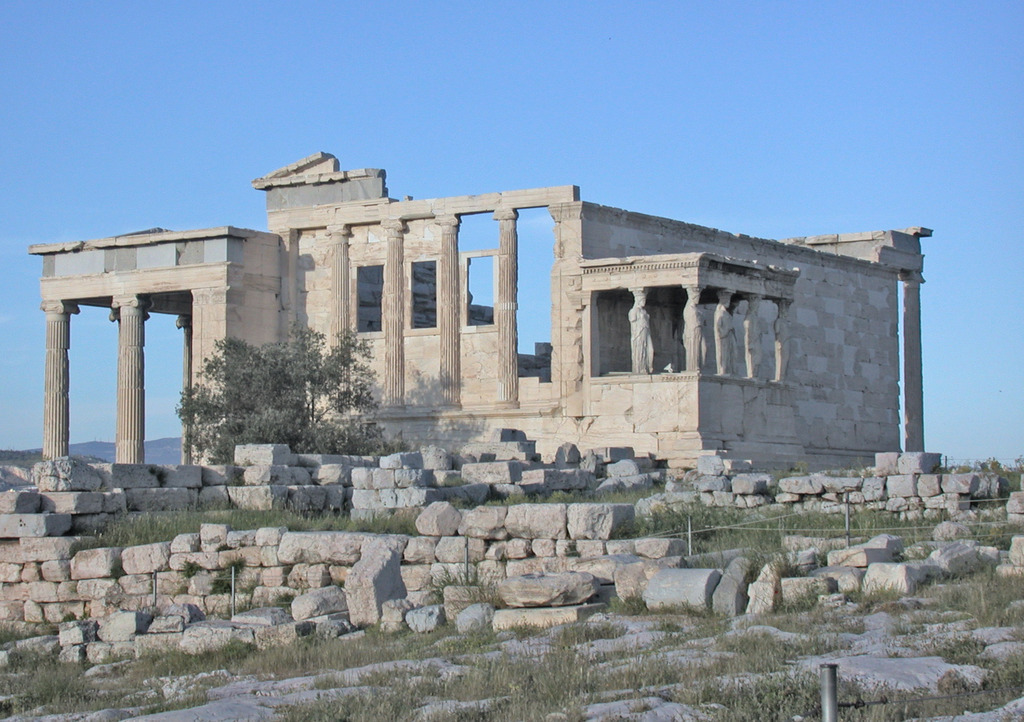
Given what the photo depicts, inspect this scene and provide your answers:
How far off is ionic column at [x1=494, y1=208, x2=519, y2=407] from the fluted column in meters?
4.51

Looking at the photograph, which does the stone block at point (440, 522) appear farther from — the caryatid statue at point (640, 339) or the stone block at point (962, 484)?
the caryatid statue at point (640, 339)

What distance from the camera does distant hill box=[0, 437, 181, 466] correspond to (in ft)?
108

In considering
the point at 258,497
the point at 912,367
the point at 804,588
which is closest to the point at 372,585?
the point at 804,588

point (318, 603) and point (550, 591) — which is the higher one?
point (550, 591)

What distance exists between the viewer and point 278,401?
2466 centimetres

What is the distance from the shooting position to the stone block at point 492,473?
712 inches

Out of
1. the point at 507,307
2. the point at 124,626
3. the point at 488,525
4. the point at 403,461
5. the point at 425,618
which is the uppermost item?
the point at 507,307

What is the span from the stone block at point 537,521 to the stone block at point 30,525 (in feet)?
16.0

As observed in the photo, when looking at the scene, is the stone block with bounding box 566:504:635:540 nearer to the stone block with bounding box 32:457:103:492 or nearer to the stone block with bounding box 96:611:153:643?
the stone block with bounding box 96:611:153:643

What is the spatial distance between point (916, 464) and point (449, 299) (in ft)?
40.3

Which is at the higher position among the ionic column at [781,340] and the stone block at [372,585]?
the ionic column at [781,340]

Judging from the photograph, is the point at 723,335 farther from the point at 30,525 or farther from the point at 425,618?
the point at 425,618

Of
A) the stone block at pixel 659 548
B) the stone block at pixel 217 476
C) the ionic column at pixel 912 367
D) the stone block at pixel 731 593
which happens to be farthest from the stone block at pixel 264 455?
the ionic column at pixel 912 367

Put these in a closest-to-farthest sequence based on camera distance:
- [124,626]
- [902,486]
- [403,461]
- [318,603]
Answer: [318,603]
[124,626]
[902,486]
[403,461]
